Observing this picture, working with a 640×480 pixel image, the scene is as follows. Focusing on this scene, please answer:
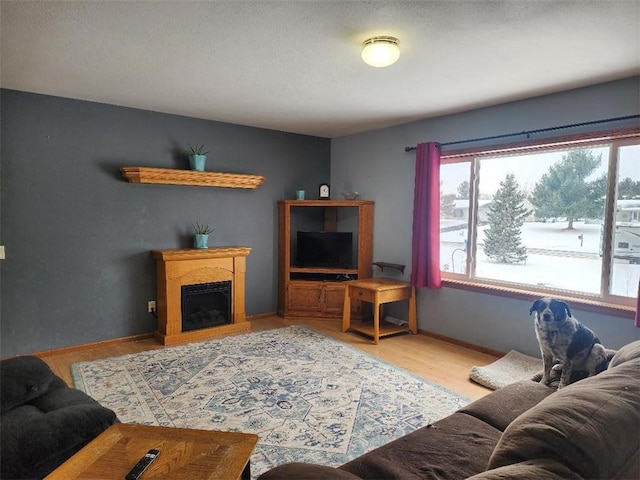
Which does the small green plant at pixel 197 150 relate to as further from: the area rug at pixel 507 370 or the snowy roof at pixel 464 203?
the area rug at pixel 507 370

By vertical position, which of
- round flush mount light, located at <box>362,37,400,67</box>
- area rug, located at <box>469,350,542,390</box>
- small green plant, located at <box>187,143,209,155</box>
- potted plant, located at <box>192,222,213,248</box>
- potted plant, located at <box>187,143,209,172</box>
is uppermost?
→ round flush mount light, located at <box>362,37,400,67</box>

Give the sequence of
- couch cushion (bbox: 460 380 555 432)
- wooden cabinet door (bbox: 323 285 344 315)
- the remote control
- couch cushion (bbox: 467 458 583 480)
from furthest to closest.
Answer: wooden cabinet door (bbox: 323 285 344 315) < couch cushion (bbox: 460 380 555 432) < the remote control < couch cushion (bbox: 467 458 583 480)

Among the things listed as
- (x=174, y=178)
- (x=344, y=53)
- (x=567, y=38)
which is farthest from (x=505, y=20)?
(x=174, y=178)

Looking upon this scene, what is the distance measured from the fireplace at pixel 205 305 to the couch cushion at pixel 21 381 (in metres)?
2.05

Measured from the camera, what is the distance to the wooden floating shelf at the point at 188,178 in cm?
390

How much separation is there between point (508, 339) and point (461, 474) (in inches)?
104

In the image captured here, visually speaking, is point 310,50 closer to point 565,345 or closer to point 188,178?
point 188,178

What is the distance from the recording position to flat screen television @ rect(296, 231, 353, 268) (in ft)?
17.0

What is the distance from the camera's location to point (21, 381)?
1.98m

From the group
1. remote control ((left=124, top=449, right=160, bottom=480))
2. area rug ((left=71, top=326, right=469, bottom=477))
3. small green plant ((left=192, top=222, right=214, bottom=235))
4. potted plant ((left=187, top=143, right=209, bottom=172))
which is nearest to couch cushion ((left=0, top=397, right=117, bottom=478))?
remote control ((left=124, top=449, right=160, bottom=480))

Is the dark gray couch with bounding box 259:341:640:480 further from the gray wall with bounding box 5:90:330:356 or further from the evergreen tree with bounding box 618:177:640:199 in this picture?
Result: the gray wall with bounding box 5:90:330:356

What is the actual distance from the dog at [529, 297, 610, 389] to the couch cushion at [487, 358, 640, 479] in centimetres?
122

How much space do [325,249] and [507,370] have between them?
2.61m

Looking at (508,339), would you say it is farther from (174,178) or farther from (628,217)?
(174,178)
